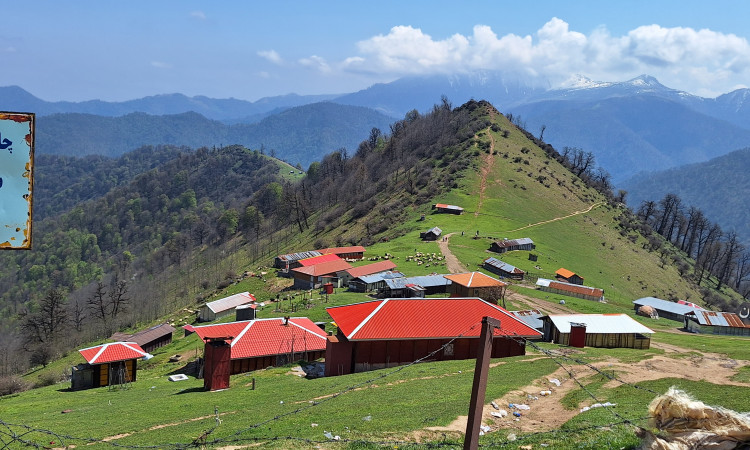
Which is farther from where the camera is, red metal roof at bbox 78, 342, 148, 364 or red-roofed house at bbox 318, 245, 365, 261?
red-roofed house at bbox 318, 245, 365, 261

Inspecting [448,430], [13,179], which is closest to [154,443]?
[448,430]

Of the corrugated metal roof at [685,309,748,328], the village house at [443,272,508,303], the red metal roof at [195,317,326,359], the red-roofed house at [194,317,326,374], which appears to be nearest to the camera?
the red-roofed house at [194,317,326,374]

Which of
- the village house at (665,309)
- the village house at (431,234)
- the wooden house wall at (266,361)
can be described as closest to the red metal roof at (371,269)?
the village house at (431,234)

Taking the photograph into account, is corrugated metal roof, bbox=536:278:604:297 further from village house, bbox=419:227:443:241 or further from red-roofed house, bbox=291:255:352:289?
red-roofed house, bbox=291:255:352:289

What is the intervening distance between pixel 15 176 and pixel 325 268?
72.5 metres

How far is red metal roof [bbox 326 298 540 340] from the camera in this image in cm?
4006

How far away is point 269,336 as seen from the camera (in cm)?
4634

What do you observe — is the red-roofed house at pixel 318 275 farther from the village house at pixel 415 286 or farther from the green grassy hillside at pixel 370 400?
the village house at pixel 415 286

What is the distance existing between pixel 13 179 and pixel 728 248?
17464 cm

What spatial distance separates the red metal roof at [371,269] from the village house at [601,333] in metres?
35.8

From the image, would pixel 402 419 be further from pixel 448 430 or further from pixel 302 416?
pixel 302 416

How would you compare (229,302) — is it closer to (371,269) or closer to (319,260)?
(319,260)

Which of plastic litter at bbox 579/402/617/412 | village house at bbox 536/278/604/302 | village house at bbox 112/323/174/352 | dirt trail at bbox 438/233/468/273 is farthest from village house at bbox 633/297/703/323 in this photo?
village house at bbox 112/323/174/352

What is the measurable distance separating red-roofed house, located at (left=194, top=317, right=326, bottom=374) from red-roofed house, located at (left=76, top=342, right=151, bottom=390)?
24.3 feet
